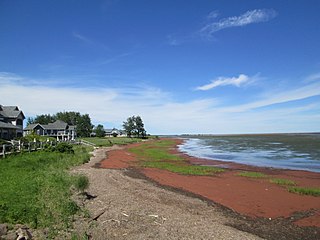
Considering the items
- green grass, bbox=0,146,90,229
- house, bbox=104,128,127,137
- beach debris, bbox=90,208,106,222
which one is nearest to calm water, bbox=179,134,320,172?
beach debris, bbox=90,208,106,222

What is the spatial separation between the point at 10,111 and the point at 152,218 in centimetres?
6246

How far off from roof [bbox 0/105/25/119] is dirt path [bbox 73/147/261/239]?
5320 centimetres

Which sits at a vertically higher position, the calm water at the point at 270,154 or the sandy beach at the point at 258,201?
the calm water at the point at 270,154

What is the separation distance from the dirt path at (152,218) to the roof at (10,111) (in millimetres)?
53201

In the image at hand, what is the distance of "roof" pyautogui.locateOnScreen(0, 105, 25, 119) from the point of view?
61812 millimetres

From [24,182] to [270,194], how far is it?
1564cm

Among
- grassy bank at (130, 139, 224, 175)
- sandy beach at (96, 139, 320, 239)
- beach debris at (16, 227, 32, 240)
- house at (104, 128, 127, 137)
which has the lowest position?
sandy beach at (96, 139, 320, 239)

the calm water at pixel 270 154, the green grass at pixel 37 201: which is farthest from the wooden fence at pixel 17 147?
the calm water at pixel 270 154

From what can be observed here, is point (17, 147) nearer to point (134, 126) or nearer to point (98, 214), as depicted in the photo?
point (98, 214)

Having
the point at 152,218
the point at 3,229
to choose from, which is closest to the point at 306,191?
the point at 152,218

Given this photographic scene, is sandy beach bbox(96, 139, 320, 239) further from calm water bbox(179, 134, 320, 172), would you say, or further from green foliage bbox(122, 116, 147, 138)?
green foliage bbox(122, 116, 147, 138)

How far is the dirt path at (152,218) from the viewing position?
9.93 m

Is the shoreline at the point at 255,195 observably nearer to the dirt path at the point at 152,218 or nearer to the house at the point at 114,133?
the dirt path at the point at 152,218

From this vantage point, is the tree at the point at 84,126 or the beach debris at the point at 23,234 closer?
the beach debris at the point at 23,234
